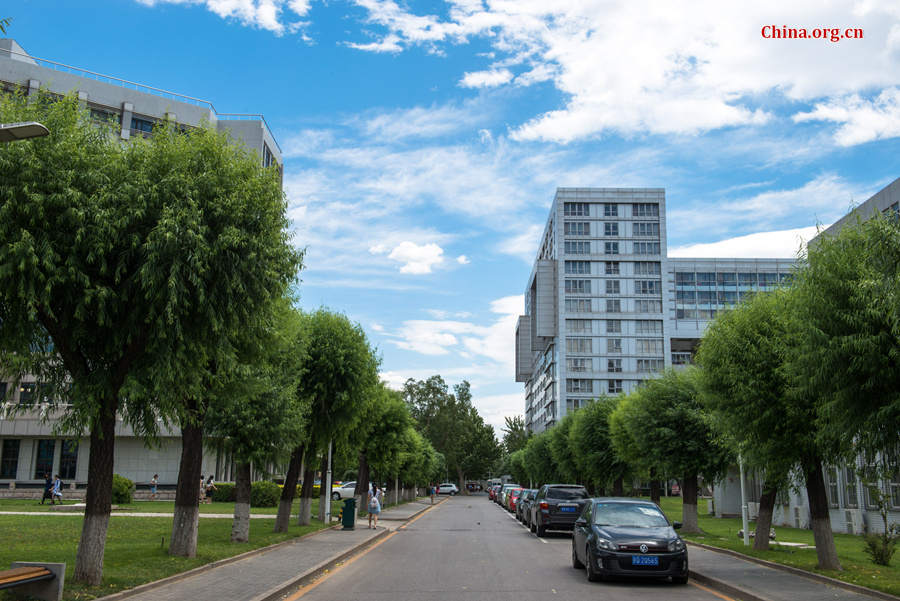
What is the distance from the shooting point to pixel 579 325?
10881cm

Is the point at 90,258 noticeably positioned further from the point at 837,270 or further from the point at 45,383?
the point at 837,270

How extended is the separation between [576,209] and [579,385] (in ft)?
88.3

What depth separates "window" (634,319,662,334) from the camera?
108438 millimetres

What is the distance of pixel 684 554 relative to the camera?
13680 mm

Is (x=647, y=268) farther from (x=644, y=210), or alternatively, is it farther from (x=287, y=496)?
(x=287, y=496)

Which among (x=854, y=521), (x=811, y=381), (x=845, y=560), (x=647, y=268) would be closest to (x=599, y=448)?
(x=854, y=521)

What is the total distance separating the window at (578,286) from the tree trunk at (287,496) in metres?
88.5

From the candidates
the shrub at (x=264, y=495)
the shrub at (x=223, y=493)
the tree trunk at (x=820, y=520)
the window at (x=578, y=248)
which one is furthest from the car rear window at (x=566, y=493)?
the window at (x=578, y=248)

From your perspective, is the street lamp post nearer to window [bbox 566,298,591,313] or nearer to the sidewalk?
the sidewalk

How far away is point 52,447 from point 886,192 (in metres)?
57.0

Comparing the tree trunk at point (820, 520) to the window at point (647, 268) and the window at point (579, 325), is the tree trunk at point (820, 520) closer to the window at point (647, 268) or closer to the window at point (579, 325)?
the window at point (579, 325)

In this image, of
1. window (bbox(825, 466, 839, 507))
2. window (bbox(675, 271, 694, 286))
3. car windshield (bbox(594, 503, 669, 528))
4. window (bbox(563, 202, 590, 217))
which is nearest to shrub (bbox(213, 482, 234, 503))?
window (bbox(825, 466, 839, 507))

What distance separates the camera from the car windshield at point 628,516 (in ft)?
48.2

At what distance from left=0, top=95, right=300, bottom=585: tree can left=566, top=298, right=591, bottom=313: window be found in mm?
98709
